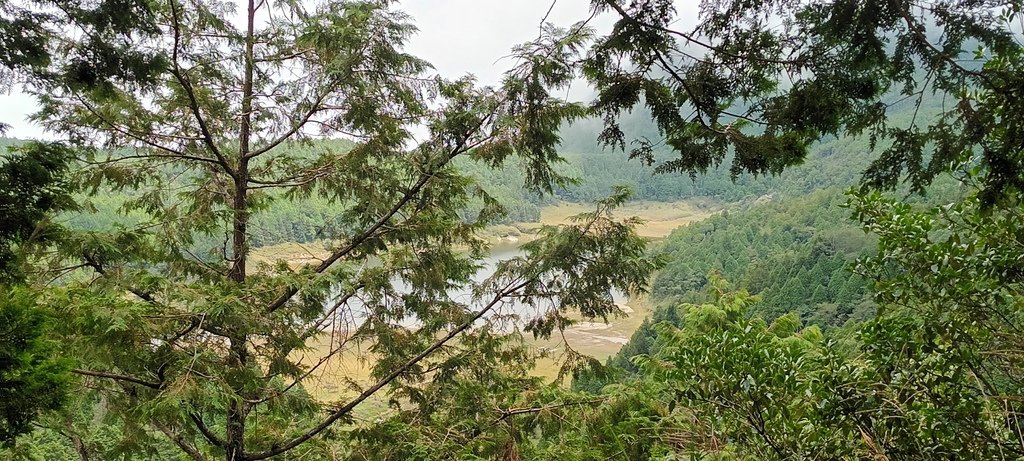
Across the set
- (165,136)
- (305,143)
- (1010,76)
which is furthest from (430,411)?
(1010,76)

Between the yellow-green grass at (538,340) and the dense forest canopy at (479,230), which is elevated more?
the dense forest canopy at (479,230)

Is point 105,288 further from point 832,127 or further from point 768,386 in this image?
point 832,127

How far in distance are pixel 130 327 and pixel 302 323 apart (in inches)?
71.6

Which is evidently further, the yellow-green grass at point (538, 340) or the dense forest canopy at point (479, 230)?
the yellow-green grass at point (538, 340)

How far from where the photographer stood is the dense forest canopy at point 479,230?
2.13 m

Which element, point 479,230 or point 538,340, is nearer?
point 479,230

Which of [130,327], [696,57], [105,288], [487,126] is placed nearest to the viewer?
[696,57]

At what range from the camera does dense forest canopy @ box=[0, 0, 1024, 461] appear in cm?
213

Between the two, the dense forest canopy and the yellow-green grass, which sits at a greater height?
the dense forest canopy

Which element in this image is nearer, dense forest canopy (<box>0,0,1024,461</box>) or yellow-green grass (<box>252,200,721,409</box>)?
dense forest canopy (<box>0,0,1024,461</box>)

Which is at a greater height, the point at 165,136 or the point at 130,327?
the point at 165,136

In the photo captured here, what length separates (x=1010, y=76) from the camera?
1.61 metres

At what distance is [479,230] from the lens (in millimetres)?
5355

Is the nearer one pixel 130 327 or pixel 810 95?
pixel 810 95
